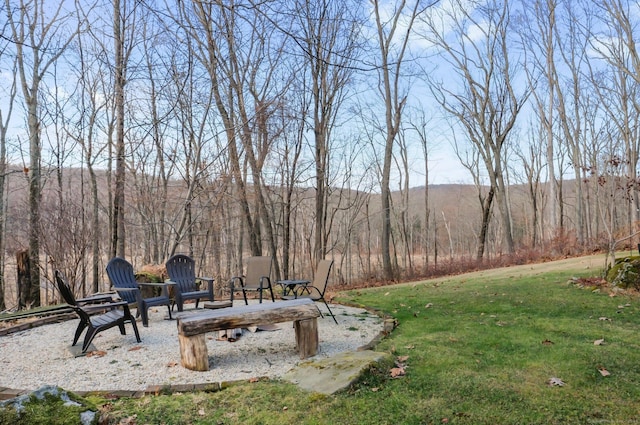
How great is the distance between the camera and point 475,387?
3070mm

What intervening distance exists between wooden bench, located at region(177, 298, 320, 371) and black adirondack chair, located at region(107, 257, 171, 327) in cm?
175

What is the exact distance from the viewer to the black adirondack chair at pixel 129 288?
5504 millimetres

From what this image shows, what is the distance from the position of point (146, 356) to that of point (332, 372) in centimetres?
201

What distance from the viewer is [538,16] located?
Answer: 55.2 feet

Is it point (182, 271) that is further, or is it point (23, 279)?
point (23, 279)

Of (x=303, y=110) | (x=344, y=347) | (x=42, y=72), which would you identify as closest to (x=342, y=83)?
(x=303, y=110)

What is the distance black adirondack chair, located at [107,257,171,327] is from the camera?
5.50 m

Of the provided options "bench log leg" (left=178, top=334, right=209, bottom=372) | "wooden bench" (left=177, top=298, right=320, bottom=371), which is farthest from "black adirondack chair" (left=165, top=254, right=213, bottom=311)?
"bench log leg" (left=178, top=334, right=209, bottom=372)

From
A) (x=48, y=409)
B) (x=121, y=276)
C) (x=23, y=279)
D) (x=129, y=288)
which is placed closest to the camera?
(x=48, y=409)

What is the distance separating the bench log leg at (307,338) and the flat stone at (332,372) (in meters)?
0.33

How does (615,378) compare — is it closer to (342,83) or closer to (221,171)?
(221,171)

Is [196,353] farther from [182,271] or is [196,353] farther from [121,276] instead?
[182,271]

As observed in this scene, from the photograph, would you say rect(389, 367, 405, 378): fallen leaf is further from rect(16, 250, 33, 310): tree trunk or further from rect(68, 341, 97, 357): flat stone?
rect(16, 250, 33, 310): tree trunk

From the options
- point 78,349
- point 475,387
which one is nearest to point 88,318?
point 78,349
